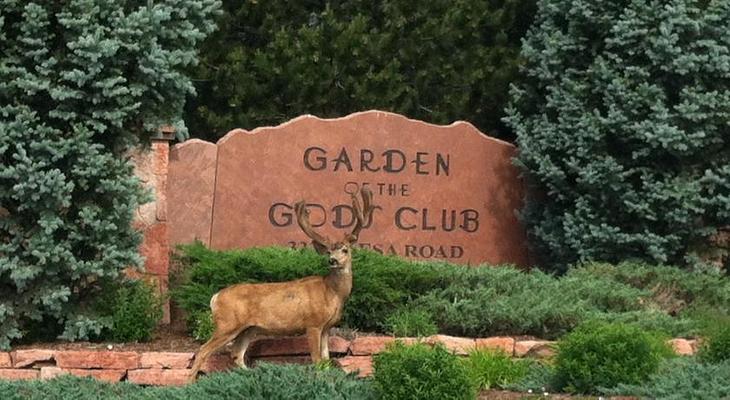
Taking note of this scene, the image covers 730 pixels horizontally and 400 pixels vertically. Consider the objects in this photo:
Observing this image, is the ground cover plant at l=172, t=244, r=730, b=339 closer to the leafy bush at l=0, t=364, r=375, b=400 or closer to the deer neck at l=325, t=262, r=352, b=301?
the deer neck at l=325, t=262, r=352, b=301

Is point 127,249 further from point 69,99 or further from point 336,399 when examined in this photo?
point 336,399

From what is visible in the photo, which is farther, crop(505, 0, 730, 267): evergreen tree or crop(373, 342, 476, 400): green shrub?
crop(505, 0, 730, 267): evergreen tree

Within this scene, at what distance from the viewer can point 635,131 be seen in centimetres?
1252

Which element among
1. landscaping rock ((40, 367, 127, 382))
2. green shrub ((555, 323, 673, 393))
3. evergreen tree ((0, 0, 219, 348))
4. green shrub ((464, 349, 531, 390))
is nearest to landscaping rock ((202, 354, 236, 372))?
landscaping rock ((40, 367, 127, 382))

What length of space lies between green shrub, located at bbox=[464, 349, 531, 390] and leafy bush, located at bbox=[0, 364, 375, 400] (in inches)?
41.8

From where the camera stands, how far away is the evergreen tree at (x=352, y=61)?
1317 centimetres

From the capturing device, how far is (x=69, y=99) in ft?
34.5

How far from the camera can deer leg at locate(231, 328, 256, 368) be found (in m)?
9.88

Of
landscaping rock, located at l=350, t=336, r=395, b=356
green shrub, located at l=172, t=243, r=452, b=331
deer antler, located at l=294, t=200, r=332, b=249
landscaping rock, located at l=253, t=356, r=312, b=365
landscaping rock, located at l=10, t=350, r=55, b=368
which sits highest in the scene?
deer antler, located at l=294, t=200, r=332, b=249

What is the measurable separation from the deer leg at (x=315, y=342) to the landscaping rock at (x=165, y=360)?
0.87m

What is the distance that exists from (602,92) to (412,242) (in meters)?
2.06

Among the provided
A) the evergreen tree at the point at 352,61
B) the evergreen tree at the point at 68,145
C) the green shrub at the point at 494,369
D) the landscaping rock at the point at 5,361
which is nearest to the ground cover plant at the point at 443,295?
the evergreen tree at the point at 68,145

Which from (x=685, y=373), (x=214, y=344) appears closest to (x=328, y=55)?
(x=214, y=344)

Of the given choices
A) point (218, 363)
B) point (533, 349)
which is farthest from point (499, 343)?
point (218, 363)
